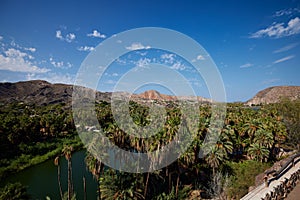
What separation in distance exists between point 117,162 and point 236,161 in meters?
20.4

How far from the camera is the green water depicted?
27.0m

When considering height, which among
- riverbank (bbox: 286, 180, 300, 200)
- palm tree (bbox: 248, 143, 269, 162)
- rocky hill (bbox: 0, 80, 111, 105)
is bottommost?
palm tree (bbox: 248, 143, 269, 162)

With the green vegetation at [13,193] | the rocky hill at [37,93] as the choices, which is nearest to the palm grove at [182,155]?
the green vegetation at [13,193]

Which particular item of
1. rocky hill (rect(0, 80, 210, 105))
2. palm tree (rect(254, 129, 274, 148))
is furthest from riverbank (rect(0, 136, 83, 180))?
rocky hill (rect(0, 80, 210, 105))

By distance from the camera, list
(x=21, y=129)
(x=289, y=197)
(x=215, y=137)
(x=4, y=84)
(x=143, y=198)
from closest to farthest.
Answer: (x=289, y=197) < (x=143, y=198) < (x=215, y=137) < (x=21, y=129) < (x=4, y=84)

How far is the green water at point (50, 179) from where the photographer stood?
2697cm

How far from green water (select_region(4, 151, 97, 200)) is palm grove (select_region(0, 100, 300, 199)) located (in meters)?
1.95

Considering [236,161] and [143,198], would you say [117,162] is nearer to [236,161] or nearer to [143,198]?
[143,198]

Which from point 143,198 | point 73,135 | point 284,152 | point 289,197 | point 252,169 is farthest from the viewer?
point 73,135

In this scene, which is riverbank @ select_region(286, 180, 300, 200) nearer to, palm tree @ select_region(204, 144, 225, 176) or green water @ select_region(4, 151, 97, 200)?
palm tree @ select_region(204, 144, 225, 176)

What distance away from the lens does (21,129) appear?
46250 millimetres

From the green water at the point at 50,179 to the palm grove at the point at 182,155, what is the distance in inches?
76.8

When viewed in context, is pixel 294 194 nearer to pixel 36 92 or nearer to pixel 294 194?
pixel 294 194

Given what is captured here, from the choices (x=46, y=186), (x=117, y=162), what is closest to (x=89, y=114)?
(x=46, y=186)
